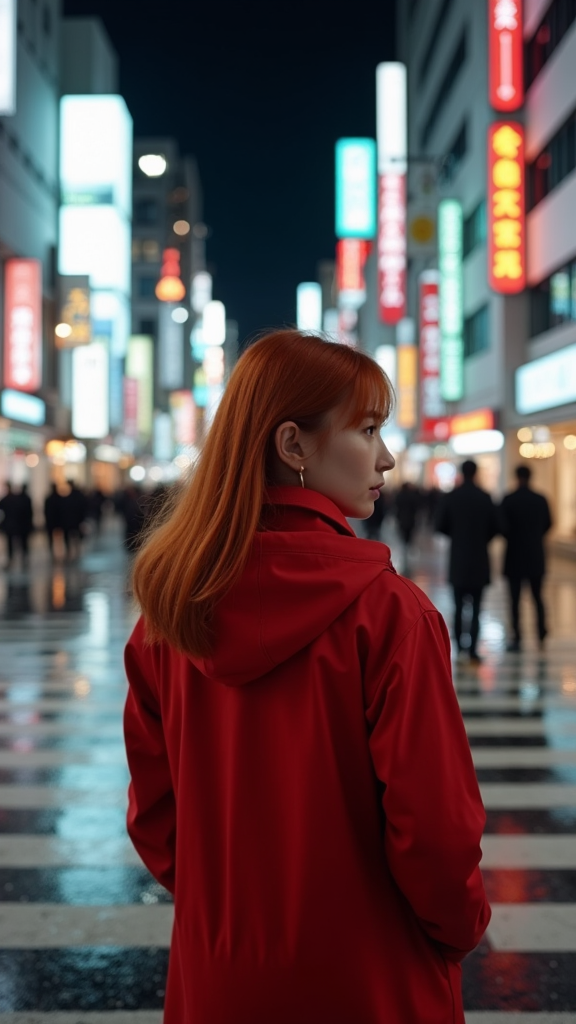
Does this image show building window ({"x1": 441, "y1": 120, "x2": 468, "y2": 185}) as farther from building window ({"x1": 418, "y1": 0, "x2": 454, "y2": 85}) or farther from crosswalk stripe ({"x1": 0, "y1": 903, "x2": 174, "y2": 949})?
crosswalk stripe ({"x1": 0, "y1": 903, "x2": 174, "y2": 949})

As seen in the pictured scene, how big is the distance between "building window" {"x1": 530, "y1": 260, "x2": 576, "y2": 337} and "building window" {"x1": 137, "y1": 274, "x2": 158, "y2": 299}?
75846 millimetres

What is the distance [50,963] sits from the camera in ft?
13.1

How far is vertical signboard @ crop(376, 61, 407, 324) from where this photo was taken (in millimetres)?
45750

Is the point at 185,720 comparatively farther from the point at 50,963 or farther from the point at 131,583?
the point at 50,963

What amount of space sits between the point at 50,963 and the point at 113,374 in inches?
1918

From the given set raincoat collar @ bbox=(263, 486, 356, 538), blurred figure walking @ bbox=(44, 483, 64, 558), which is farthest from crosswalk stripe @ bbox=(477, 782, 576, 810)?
blurred figure walking @ bbox=(44, 483, 64, 558)

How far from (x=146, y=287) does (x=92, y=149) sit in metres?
54.8

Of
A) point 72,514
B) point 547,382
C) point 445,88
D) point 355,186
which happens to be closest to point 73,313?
point 72,514

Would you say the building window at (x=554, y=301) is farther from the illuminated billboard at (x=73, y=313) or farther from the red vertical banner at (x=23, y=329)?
the illuminated billboard at (x=73, y=313)

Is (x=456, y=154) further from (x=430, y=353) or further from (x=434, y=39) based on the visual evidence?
(x=434, y=39)

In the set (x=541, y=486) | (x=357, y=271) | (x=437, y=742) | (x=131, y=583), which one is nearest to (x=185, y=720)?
(x=131, y=583)

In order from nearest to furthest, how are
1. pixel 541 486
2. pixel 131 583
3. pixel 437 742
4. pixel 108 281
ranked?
pixel 437 742 → pixel 131 583 → pixel 541 486 → pixel 108 281

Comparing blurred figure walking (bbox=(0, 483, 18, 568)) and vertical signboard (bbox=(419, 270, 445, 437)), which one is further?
vertical signboard (bbox=(419, 270, 445, 437))

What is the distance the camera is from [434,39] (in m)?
43.2
